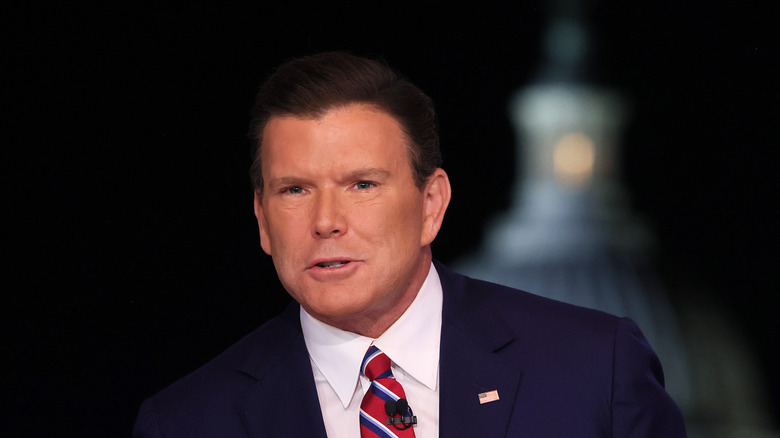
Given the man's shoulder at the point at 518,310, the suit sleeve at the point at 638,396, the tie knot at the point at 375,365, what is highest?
the man's shoulder at the point at 518,310

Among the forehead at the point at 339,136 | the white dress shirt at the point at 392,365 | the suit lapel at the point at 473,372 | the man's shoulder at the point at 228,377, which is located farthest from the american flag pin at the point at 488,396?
the forehead at the point at 339,136

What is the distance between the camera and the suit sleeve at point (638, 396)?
8.77ft

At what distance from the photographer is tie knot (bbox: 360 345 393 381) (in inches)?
110

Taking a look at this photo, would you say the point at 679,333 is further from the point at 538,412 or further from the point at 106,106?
the point at 106,106

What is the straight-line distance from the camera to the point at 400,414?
2715 millimetres

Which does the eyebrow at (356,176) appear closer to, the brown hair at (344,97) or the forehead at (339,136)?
the forehead at (339,136)

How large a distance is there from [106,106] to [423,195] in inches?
47.3

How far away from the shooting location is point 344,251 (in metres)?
2.64

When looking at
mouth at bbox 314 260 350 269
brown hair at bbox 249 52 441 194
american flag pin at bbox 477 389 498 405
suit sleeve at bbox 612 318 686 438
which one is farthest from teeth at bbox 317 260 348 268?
suit sleeve at bbox 612 318 686 438

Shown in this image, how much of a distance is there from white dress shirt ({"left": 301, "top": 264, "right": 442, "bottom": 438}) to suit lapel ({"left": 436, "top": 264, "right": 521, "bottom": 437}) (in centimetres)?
6

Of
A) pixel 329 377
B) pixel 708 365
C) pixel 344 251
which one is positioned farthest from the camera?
pixel 708 365

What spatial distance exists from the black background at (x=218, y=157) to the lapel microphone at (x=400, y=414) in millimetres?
852

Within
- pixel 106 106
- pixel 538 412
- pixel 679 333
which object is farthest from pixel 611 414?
pixel 106 106

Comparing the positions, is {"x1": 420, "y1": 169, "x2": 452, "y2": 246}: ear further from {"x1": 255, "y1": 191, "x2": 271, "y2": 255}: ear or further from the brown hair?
{"x1": 255, "y1": 191, "x2": 271, "y2": 255}: ear
